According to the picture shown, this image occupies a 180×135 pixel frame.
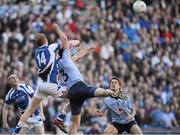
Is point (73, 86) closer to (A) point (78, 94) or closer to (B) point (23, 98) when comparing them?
(A) point (78, 94)

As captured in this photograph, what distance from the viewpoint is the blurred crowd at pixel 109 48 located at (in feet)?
87.0

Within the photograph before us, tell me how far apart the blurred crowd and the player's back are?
4357mm

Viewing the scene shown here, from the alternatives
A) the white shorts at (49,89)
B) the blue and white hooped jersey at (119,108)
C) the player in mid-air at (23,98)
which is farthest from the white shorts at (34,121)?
the blue and white hooped jersey at (119,108)

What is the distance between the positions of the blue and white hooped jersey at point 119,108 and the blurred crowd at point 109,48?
4.35 m

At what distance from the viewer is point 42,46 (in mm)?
→ 17688

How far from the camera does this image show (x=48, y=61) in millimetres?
17609

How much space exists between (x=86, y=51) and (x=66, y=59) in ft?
2.16

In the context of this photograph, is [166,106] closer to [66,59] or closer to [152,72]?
[152,72]

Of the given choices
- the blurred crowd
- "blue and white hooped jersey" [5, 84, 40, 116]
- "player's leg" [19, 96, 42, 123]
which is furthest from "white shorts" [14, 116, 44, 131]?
the blurred crowd

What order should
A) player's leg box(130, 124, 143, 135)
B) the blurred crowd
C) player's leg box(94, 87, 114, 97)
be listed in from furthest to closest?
1. the blurred crowd
2. player's leg box(130, 124, 143, 135)
3. player's leg box(94, 87, 114, 97)

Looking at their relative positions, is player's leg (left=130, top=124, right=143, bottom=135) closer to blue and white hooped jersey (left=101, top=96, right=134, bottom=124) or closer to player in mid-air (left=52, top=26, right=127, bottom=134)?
blue and white hooped jersey (left=101, top=96, right=134, bottom=124)

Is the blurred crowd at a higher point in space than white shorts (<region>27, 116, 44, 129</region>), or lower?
higher

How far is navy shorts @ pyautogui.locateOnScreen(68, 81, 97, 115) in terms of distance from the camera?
1714 cm

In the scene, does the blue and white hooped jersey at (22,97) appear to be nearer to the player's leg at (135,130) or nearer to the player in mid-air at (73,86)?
the player in mid-air at (73,86)
